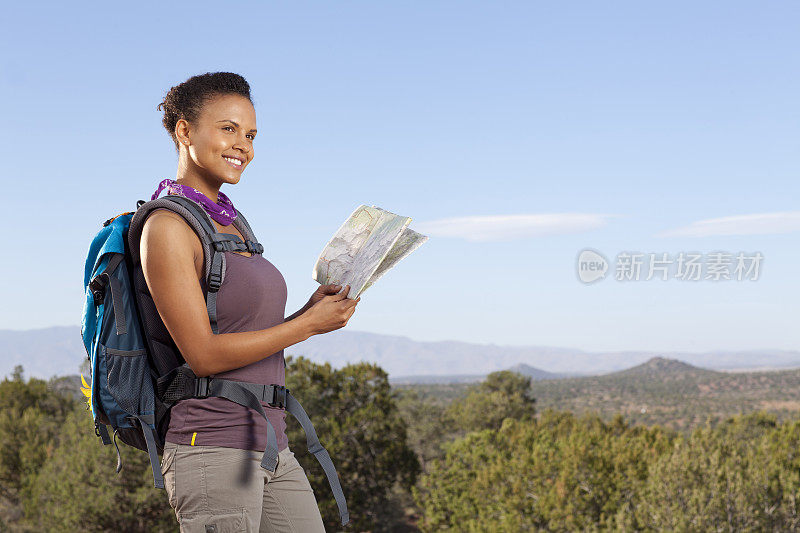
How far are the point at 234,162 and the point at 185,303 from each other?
64 centimetres

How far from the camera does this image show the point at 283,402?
2.40 meters

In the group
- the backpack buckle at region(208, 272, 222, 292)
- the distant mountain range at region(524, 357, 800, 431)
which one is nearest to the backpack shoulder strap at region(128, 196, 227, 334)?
the backpack buckle at region(208, 272, 222, 292)

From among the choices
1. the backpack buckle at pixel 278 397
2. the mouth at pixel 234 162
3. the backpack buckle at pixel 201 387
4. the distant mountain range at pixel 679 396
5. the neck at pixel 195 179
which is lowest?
the distant mountain range at pixel 679 396

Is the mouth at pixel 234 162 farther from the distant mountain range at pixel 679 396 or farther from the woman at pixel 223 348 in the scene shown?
the distant mountain range at pixel 679 396

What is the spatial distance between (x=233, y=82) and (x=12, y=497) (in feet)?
145

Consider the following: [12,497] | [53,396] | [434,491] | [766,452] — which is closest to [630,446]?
[766,452]

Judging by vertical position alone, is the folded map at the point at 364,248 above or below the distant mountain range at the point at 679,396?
above

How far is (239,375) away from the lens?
7.58 feet

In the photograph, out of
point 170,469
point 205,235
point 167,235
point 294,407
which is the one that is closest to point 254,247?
point 205,235

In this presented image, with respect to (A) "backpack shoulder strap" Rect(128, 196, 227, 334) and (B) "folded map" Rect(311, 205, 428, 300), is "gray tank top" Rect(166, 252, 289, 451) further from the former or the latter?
(B) "folded map" Rect(311, 205, 428, 300)

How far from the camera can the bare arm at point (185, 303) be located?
2180mm

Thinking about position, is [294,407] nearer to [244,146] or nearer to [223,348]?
[223,348]

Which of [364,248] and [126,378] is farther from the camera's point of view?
[364,248]

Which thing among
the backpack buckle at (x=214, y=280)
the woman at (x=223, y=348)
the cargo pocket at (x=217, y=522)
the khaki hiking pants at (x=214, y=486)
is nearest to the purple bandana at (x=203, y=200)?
the woman at (x=223, y=348)
